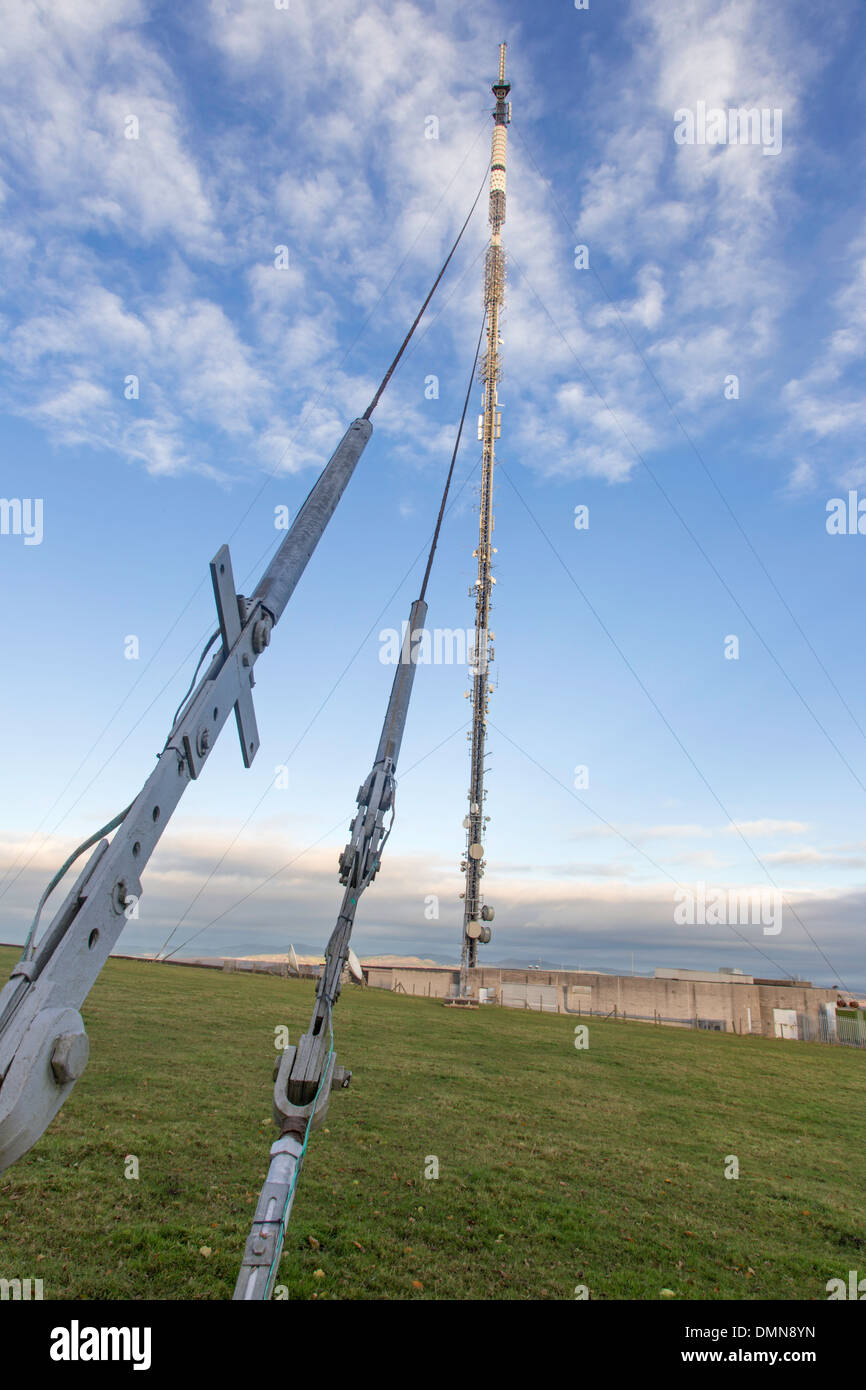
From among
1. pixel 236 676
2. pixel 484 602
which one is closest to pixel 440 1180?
pixel 236 676

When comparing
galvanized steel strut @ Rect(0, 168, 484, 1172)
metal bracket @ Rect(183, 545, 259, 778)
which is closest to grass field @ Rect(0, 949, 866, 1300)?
galvanized steel strut @ Rect(0, 168, 484, 1172)

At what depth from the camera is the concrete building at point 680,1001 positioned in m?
33.3

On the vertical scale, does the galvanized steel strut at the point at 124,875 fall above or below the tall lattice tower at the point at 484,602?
below

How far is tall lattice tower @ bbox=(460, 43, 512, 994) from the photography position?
31.9 metres

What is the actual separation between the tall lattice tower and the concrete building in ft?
11.8

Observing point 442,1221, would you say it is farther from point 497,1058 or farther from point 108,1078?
point 497,1058

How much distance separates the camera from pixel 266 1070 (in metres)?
13.6

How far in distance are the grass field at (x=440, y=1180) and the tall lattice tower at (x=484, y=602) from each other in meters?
A: 14.5

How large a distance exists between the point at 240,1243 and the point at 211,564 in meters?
6.37

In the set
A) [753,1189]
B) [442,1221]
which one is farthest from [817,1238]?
[442,1221]

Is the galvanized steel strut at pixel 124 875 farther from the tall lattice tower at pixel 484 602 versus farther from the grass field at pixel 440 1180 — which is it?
the tall lattice tower at pixel 484 602

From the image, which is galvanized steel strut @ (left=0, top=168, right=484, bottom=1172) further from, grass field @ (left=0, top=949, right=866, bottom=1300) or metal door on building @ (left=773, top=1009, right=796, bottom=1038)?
metal door on building @ (left=773, top=1009, right=796, bottom=1038)

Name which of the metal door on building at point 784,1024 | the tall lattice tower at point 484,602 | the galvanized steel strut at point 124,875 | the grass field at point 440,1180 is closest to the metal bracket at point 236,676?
the galvanized steel strut at point 124,875
